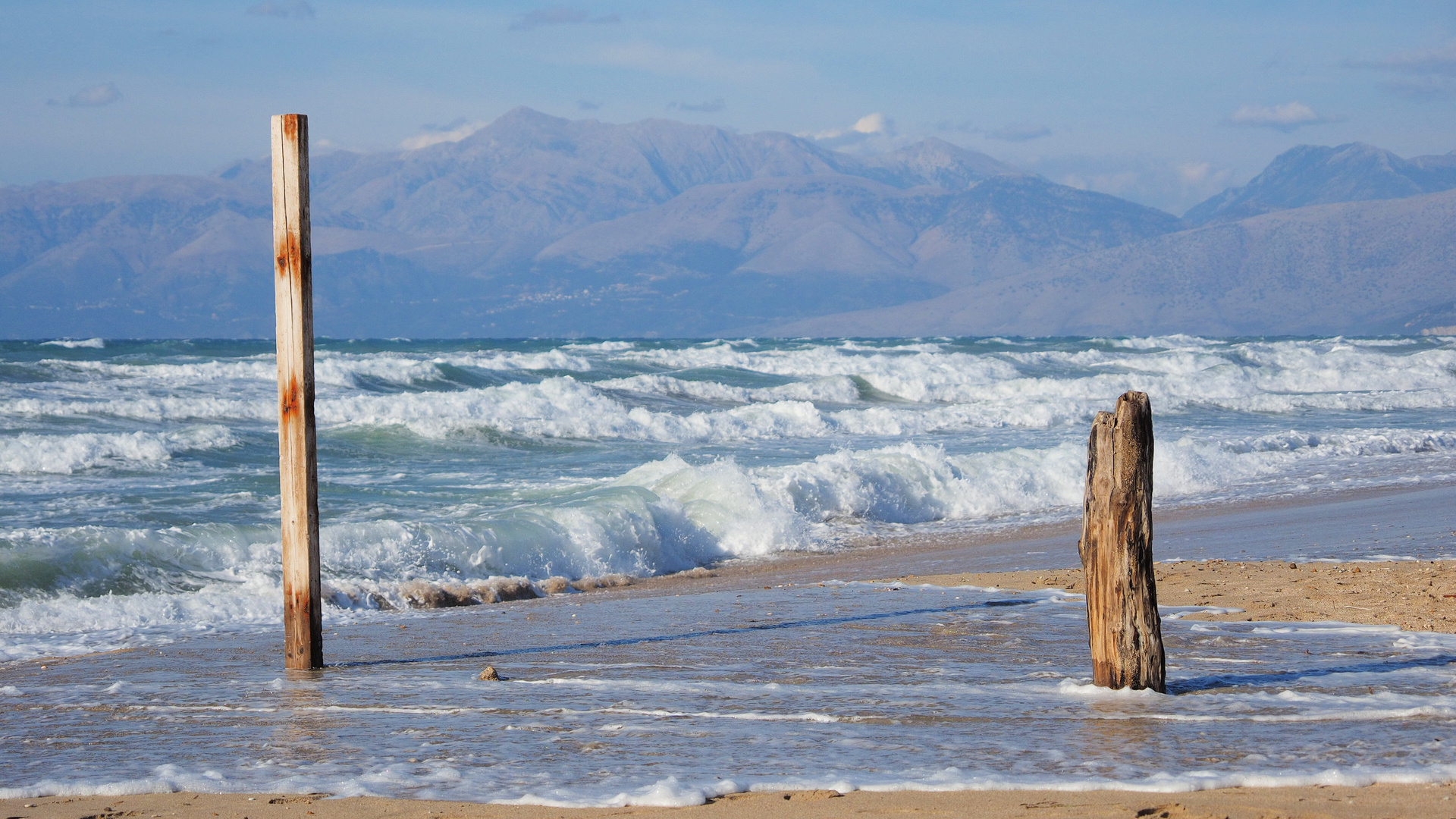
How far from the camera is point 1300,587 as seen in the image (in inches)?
337

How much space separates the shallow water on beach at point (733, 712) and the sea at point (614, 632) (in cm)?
2

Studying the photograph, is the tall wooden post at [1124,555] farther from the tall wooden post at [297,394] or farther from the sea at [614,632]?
the tall wooden post at [297,394]

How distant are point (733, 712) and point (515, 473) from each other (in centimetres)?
1139

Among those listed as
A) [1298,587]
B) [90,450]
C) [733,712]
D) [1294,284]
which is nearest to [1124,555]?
[733,712]

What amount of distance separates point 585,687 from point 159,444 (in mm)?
12065

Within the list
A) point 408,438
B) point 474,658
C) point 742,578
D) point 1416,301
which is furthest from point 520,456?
point 1416,301

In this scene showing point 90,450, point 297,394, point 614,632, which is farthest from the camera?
point 90,450

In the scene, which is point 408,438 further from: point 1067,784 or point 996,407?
point 1067,784

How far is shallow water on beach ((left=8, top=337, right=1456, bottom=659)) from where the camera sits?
942 centimetres

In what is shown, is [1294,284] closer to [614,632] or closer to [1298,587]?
[1298,587]

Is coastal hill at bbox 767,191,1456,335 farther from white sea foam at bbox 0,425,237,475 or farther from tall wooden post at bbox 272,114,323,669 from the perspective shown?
tall wooden post at bbox 272,114,323,669

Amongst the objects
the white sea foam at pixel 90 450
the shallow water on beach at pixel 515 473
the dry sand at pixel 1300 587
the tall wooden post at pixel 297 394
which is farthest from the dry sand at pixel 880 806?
the white sea foam at pixel 90 450

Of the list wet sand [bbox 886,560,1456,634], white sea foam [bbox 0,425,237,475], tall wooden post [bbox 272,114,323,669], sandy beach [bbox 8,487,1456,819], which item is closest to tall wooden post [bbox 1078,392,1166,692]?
sandy beach [bbox 8,487,1456,819]

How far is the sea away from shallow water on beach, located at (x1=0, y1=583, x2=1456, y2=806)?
0.9 inches
